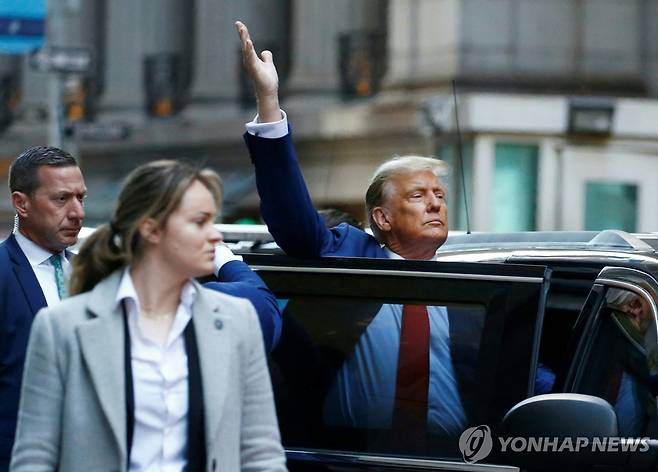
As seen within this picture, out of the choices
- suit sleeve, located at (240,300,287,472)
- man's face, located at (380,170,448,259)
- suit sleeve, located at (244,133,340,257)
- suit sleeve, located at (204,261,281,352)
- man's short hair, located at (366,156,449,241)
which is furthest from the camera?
man's short hair, located at (366,156,449,241)

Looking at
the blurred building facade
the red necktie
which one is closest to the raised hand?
the red necktie

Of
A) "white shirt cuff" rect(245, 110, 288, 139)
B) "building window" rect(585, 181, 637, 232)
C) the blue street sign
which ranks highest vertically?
the blue street sign

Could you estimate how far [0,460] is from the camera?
434cm

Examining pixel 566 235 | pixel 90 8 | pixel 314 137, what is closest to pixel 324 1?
pixel 314 137

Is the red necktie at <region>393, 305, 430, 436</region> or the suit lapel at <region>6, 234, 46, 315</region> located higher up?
the suit lapel at <region>6, 234, 46, 315</region>

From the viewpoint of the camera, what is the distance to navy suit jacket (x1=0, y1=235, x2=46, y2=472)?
4.36 meters

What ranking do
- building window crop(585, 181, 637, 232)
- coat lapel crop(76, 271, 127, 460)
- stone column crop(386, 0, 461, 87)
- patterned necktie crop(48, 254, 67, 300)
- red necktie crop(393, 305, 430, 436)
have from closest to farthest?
coat lapel crop(76, 271, 127, 460) → red necktie crop(393, 305, 430, 436) → patterned necktie crop(48, 254, 67, 300) → building window crop(585, 181, 637, 232) → stone column crop(386, 0, 461, 87)

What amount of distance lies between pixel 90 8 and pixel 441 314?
28847 mm

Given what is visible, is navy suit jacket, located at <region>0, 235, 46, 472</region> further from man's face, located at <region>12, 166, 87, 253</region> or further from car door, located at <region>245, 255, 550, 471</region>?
car door, located at <region>245, 255, 550, 471</region>

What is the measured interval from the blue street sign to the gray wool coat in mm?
14595

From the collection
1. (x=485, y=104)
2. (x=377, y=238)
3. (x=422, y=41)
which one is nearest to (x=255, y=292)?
(x=377, y=238)

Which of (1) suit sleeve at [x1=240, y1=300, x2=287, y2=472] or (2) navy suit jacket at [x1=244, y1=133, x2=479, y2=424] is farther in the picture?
(2) navy suit jacket at [x1=244, y1=133, x2=479, y2=424]

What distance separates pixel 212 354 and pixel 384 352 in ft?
3.38
